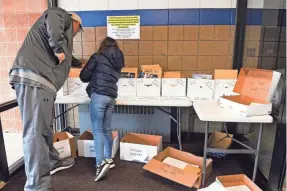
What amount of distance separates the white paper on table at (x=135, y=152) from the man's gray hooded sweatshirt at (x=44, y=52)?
3.22 feet

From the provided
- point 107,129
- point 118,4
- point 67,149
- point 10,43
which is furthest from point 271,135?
point 10,43

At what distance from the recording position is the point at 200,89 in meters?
2.51

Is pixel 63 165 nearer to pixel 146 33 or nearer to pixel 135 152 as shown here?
pixel 135 152

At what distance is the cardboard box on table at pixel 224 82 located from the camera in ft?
8.07

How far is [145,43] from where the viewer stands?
2879 mm

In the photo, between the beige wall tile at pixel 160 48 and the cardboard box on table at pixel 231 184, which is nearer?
the cardboard box on table at pixel 231 184

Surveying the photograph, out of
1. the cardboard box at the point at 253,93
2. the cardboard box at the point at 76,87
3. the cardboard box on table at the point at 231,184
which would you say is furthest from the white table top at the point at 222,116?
the cardboard box at the point at 76,87

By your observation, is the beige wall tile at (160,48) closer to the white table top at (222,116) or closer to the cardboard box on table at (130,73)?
the cardboard box on table at (130,73)

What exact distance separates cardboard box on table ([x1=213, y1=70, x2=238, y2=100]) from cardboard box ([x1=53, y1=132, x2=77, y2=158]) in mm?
1596

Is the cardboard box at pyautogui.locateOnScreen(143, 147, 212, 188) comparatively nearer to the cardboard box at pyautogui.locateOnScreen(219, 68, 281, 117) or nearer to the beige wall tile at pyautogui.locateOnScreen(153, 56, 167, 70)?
the cardboard box at pyautogui.locateOnScreen(219, 68, 281, 117)

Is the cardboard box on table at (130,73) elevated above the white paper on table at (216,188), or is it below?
above

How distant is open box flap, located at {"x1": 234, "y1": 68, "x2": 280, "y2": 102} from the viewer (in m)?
1.81

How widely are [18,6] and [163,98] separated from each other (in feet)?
6.79

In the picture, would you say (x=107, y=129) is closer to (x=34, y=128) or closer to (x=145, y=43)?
(x=34, y=128)
